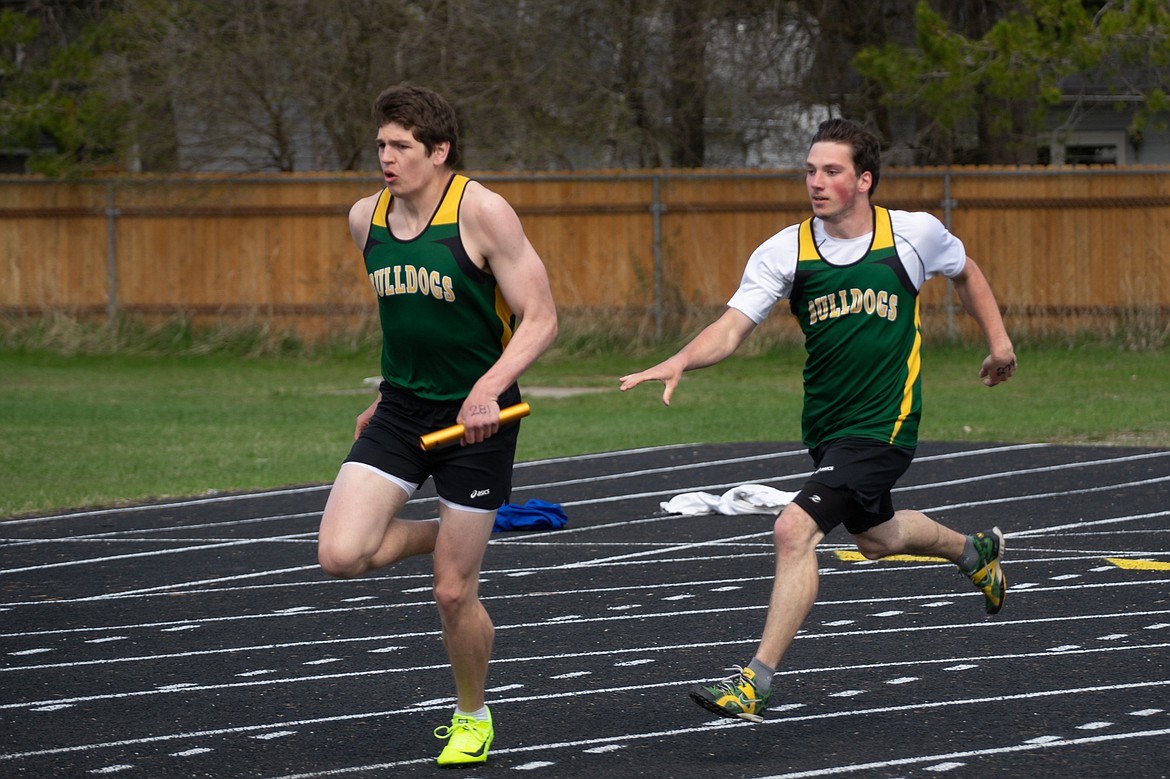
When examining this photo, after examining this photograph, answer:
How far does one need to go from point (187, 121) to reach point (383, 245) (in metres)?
19.8

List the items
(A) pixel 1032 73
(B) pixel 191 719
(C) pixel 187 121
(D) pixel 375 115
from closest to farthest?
(D) pixel 375 115
(B) pixel 191 719
(A) pixel 1032 73
(C) pixel 187 121

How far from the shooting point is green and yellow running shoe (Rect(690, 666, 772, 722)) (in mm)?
5199

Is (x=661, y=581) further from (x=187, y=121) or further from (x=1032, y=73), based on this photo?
(x=187, y=121)

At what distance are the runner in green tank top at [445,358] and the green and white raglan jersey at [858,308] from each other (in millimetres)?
1092

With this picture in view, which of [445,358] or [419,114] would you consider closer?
[419,114]

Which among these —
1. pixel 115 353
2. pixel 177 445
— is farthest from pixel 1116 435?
pixel 115 353

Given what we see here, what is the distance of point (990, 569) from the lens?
258 inches

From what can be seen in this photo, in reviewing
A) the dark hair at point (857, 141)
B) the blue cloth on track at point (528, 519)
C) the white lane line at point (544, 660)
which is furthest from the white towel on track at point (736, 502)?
the dark hair at point (857, 141)

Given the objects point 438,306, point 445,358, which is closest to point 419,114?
point 438,306

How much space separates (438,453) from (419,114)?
1.07 meters

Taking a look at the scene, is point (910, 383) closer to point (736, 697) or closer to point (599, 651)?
point (736, 697)

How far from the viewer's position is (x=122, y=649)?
7012 millimetres

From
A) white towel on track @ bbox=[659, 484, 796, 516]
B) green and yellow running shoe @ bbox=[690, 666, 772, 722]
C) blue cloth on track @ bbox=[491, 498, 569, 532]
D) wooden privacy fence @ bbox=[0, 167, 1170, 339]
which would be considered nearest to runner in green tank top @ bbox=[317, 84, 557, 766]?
green and yellow running shoe @ bbox=[690, 666, 772, 722]

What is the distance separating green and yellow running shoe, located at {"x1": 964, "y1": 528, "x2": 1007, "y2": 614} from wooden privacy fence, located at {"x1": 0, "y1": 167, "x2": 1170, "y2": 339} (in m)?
15.2
